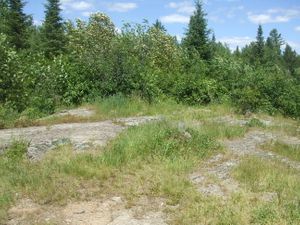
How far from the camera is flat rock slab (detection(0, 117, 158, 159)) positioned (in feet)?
30.8

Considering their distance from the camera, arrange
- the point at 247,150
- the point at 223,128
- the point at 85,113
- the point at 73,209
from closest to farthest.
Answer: the point at 73,209
the point at 247,150
the point at 223,128
the point at 85,113

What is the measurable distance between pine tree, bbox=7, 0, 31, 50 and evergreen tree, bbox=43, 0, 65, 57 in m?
1.77

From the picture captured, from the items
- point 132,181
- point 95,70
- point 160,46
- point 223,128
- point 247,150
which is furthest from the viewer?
point 160,46

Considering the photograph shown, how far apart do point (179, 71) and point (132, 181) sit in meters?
13.0

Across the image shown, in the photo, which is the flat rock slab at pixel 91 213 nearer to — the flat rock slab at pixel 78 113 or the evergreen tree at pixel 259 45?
the flat rock slab at pixel 78 113

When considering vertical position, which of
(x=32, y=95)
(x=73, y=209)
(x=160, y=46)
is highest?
(x=160, y=46)

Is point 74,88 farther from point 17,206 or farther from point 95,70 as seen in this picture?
point 17,206

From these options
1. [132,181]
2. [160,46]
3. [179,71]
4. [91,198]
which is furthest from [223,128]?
[160,46]

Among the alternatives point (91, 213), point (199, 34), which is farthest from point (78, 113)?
point (199, 34)

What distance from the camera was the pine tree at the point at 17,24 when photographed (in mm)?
34625

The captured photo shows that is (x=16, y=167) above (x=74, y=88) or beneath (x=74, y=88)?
beneath

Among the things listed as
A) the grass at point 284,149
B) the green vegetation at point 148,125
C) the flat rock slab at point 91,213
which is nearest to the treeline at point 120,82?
the green vegetation at point 148,125

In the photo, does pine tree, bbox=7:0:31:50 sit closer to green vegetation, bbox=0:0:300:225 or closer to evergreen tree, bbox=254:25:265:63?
green vegetation, bbox=0:0:300:225

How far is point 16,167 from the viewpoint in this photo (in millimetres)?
8117
